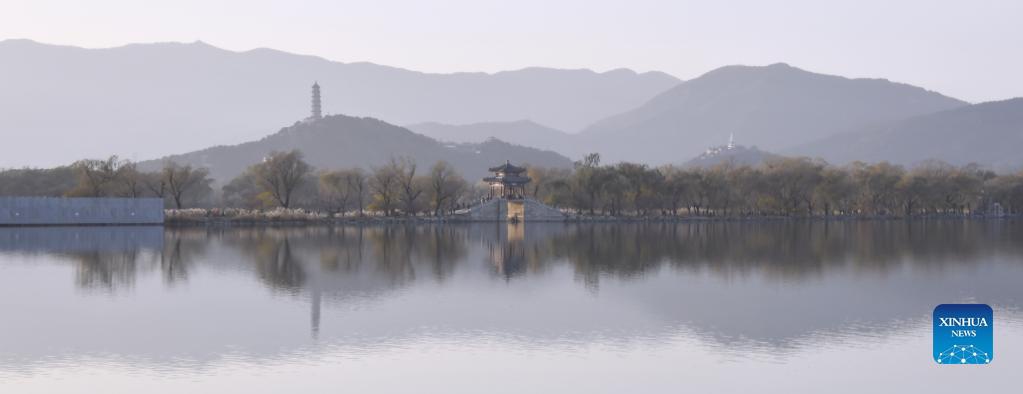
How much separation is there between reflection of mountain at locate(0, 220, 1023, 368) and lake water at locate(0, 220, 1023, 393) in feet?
0.44

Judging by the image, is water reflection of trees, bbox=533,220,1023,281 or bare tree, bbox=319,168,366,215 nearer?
water reflection of trees, bbox=533,220,1023,281

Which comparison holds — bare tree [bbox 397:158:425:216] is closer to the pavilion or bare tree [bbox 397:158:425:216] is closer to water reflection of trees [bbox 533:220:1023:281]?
the pavilion

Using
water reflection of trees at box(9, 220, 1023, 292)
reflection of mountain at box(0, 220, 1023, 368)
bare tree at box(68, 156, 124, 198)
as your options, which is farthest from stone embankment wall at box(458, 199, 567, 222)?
reflection of mountain at box(0, 220, 1023, 368)

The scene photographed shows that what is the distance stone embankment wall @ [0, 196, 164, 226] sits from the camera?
245 feet

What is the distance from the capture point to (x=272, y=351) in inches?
847

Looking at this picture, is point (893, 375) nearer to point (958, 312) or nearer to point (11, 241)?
point (958, 312)

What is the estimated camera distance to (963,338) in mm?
21625

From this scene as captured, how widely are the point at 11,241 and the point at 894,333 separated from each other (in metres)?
52.0

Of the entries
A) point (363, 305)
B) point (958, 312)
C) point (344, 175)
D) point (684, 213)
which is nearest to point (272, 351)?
point (363, 305)

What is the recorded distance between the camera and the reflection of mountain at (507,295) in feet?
77.7

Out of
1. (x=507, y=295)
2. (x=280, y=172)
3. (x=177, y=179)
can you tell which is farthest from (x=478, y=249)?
(x=177, y=179)

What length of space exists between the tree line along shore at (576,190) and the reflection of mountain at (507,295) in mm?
35988

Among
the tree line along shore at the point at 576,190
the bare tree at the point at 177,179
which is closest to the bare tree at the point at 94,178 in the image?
the tree line along shore at the point at 576,190

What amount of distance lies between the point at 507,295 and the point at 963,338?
14.9 meters
